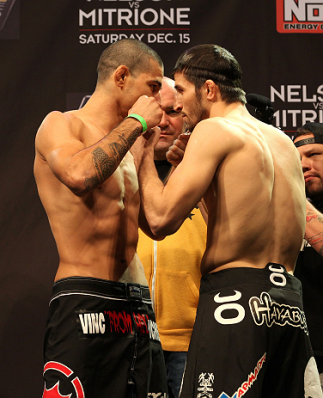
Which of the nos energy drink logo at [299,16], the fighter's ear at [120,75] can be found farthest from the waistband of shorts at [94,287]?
the nos energy drink logo at [299,16]

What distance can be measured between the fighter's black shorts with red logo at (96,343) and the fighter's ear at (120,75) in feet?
2.64

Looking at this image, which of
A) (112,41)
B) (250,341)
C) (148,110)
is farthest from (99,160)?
(112,41)

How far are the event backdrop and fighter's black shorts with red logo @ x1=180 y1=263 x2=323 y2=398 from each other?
171cm

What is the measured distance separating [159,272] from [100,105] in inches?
37.2

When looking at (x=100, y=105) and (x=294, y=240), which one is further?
(x=100, y=105)

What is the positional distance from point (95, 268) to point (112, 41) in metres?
1.84

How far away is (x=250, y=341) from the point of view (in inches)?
59.3

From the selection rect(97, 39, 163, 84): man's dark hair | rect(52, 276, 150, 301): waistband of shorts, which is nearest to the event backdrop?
rect(97, 39, 163, 84): man's dark hair

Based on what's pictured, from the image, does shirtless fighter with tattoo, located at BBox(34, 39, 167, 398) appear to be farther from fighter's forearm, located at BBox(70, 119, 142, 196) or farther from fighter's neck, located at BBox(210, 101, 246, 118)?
fighter's neck, located at BBox(210, 101, 246, 118)

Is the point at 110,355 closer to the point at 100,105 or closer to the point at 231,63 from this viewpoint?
the point at 100,105

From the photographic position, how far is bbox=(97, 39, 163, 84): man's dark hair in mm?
2066

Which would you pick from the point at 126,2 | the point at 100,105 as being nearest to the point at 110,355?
the point at 100,105

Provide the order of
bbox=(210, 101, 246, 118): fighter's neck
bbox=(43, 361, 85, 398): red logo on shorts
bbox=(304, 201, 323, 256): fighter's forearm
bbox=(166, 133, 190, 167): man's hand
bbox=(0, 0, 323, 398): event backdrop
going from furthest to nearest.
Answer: bbox=(0, 0, 323, 398): event backdrop < bbox=(304, 201, 323, 256): fighter's forearm < bbox=(166, 133, 190, 167): man's hand < bbox=(210, 101, 246, 118): fighter's neck < bbox=(43, 361, 85, 398): red logo on shorts

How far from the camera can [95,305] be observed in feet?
5.65
